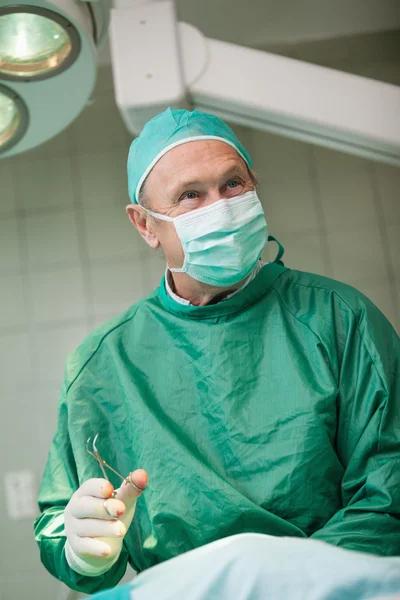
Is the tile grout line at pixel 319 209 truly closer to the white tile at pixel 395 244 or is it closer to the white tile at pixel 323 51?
the white tile at pixel 395 244

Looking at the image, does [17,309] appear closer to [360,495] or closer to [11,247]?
[11,247]

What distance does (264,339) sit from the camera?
1.47 metres

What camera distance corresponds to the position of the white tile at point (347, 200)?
9.96 feet

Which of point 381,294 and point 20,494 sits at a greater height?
point 381,294

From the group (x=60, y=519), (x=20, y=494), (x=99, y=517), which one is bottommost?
(x=20, y=494)

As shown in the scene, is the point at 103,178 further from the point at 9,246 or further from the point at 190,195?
the point at 190,195

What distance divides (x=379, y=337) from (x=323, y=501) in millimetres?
331

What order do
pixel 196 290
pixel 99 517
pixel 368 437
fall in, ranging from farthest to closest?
pixel 196 290
pixel 368 437
pixel 99 517

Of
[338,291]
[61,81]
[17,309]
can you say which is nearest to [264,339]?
[338,291]

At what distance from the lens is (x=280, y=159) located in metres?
3.11

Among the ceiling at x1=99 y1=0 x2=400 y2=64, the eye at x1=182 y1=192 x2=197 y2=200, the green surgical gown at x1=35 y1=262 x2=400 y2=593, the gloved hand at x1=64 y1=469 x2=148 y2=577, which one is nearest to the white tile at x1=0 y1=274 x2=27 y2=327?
the ceiling at x1=99 y1=0 x2=400 y2=64

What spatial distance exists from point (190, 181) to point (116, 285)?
1.64m

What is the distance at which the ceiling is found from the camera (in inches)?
119

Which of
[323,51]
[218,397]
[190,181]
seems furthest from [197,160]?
[323,51]
